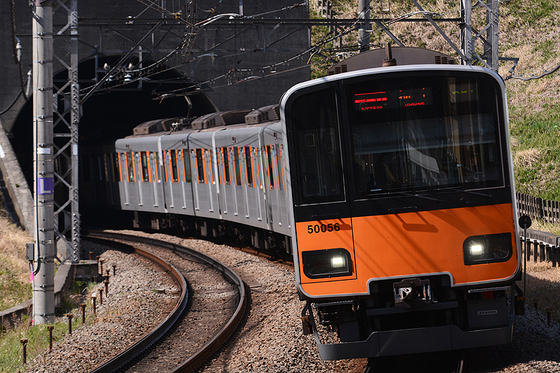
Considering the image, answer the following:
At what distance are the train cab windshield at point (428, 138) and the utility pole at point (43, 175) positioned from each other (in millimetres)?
6088

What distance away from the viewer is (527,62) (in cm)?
3922

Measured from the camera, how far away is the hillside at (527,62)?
2488 centimetres

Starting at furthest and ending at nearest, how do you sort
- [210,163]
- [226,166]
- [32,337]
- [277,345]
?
[210,163]
[226,166]
[32,337]
[277,345]

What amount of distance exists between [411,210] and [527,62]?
35.8 metres

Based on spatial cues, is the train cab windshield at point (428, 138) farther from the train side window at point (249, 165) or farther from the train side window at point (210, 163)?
the train side window at point (210, 163)

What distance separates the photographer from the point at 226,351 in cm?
837

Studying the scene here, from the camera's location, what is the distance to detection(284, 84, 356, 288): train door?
20.6 feet

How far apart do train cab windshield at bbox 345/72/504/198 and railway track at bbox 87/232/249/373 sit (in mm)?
3042

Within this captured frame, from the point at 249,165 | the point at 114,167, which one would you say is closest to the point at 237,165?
the point at 249,165

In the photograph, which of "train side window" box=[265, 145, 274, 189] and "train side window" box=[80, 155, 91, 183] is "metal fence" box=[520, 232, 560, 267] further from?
"train side window" box=[80, 155, 91, 183]

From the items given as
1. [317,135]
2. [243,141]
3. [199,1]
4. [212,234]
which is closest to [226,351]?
[317,135]

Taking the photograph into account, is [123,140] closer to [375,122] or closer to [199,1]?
[199,1]

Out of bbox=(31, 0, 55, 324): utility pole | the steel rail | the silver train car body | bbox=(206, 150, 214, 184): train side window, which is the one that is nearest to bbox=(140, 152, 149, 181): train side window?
the silver train car body

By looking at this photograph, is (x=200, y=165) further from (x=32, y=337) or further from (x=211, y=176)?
(x=32, y=337)
